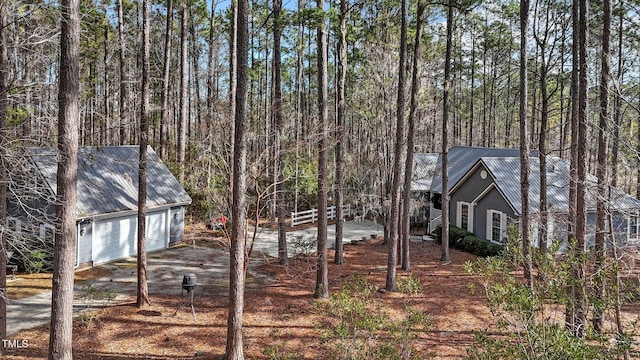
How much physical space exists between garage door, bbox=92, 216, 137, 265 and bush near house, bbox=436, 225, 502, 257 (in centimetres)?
1458

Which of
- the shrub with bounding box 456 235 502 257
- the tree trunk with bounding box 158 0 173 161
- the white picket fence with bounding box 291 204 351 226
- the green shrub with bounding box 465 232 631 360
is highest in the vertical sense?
the tree trunk with bounding box 158 0 173 161

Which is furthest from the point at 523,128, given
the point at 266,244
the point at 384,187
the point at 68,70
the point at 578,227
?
the point at 266,244

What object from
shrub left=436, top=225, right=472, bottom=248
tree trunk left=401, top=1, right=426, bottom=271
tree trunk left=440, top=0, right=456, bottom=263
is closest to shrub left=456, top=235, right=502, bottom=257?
shrub left=436, top=225, right=472, bottom=248

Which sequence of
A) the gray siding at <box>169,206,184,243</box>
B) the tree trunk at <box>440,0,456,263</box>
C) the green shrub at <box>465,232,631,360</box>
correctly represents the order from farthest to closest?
the gray siding at <box>169,206,184,243</box>
the tree trunk at <box>440,0,456,263</box>
the green shrub at <box>465,232,631,360</box>

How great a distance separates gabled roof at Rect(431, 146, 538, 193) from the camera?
22.6 m

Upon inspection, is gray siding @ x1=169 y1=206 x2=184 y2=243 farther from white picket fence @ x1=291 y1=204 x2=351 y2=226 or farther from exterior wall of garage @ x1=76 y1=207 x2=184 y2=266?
white picket fence @ x1=291 y1=204 x2=351 y2=226

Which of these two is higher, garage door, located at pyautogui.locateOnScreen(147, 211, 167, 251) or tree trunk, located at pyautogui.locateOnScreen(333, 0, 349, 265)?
tree trunk, located at pyautogui.locateOnScreen(333, 0, 349, 265)

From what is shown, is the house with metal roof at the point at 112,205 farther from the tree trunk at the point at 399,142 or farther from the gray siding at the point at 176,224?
the tree trunk at the point at 399,142

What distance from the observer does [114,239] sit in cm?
1684

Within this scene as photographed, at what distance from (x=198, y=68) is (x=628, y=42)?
2578 cm

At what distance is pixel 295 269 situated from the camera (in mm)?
16031

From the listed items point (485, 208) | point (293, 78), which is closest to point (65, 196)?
point (485, 208)

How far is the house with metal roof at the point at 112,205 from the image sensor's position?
1538 centimetres

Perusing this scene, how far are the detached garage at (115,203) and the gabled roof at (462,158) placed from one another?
13277 mm
